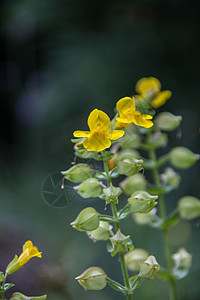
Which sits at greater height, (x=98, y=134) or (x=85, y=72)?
(x=98, y=134)

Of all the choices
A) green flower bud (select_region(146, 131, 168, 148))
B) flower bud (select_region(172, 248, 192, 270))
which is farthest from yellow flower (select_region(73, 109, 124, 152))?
flower bud (select_region(172, 248, 192, 270))

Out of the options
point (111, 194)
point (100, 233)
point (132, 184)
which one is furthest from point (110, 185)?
point (132, 184)

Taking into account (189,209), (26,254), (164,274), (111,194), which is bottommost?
(164,274)

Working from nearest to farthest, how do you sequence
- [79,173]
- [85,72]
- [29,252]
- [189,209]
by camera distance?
1. [29,252]
2. [79,173]
3. [189,209]
4. [85,72]

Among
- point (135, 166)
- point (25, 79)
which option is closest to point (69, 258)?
point (135, 166)

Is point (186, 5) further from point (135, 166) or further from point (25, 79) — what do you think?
point (135, 166)

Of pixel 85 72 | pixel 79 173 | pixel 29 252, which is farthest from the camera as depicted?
pixel 85 72

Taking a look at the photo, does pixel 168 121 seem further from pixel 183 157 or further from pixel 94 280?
pixel 94 280

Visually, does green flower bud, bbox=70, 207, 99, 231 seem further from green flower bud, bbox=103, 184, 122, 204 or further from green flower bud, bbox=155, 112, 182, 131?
green flower bud, bbox=155, 112, 182, 131
